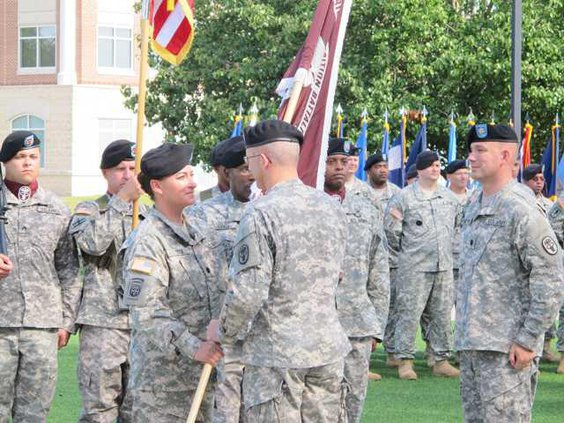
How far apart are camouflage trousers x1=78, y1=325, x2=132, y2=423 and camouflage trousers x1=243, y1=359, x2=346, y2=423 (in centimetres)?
251

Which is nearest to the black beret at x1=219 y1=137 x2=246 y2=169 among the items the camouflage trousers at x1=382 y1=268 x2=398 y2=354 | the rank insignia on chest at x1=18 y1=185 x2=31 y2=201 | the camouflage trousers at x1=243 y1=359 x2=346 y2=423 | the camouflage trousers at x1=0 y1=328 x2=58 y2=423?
the rank insignia on chest at x1=18 y1=185 x2=31 y2=201

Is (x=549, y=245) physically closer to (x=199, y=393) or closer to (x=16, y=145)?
(x=199, y=393)

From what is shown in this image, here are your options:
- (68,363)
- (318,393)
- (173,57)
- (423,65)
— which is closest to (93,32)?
(423,65)

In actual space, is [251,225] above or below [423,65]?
below

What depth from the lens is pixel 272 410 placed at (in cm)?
580

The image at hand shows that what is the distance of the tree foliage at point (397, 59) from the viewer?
27516mm

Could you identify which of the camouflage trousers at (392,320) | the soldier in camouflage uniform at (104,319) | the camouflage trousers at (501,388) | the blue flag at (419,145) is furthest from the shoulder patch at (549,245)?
the blue flag at (419,145)

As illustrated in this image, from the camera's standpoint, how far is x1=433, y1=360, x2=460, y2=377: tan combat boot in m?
13.3

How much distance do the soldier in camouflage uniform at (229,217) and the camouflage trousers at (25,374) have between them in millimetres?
1323

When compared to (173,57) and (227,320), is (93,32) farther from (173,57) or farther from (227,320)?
(227,320)

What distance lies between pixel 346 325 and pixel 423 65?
19.6 metres

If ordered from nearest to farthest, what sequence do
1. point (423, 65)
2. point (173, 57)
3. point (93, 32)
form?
1. point (173, 57)
2. point (423, 65)
3. point (93, 32)

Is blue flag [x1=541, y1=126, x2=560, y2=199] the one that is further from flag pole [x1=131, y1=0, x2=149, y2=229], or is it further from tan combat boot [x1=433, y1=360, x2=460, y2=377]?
flag pole [x1=131, y1=0, x2=149, y2=229]

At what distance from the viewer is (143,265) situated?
20.6 feet
